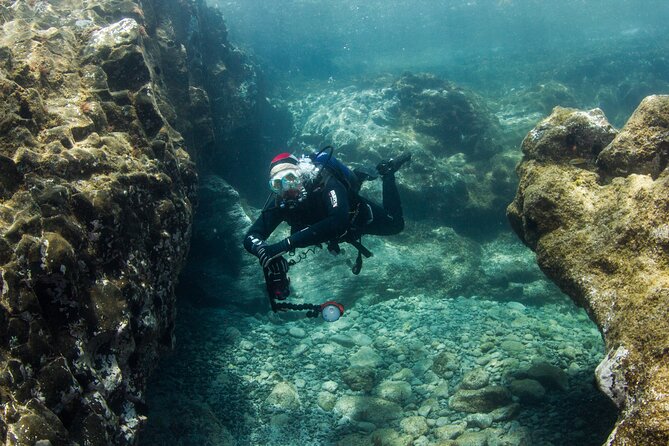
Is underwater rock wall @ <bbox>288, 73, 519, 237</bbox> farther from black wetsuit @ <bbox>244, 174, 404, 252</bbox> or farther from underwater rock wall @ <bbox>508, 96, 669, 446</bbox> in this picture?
underwater rock wall @ <bbox>508, 96, 669, 446</bbox>

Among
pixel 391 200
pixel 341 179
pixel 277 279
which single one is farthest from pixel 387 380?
pixel 391 200

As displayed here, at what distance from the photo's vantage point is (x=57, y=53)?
4660 mm

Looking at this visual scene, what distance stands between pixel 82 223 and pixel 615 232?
473 centimetres

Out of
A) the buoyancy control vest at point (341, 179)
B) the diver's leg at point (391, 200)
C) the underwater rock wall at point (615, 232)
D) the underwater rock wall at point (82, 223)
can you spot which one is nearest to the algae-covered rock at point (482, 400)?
the underwater rock wall at point (615, 232)

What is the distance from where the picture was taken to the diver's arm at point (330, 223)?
→ 4699mm

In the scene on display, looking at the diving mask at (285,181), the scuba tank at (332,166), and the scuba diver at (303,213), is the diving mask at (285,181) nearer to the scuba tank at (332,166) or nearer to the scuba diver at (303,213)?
the scuba diver at (303,213)

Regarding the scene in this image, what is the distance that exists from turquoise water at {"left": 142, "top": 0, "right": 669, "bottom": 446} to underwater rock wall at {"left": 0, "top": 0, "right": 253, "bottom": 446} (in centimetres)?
175

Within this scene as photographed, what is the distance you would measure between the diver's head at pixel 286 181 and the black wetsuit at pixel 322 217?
0.21 meters

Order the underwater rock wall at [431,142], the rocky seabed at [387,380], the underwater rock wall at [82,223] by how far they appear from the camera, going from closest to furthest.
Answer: the underwater rock wall at [82,223] < the rocky seabed at [387,380] < the underwater rock wall at [431,142]

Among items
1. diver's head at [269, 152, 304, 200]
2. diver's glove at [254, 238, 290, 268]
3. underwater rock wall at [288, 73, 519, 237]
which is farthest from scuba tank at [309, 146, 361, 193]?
underwater rock wall at [288, 73, 519, 237]

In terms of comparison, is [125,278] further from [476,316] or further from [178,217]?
[476,316]

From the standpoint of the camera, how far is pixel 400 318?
297 inches

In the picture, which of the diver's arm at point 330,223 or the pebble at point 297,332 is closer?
the diver's arm at point 330,223

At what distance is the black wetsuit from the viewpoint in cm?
479
